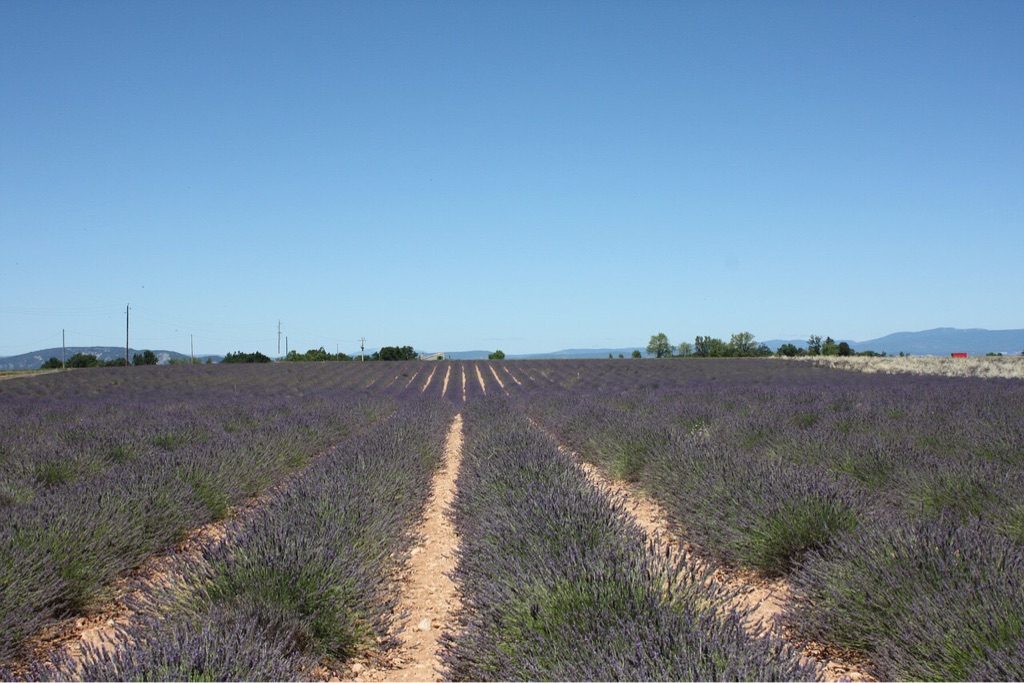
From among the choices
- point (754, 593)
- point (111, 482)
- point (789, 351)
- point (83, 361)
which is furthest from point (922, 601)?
point (83, 361)

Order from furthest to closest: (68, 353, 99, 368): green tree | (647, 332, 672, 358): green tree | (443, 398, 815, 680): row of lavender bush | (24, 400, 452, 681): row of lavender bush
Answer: (647, 332, 672, 358): green tree
(68, 353, 99, 368): green tree
(24, 400, 452, 681): row of lavender bush
(443, 398, 815, 680): row of lavender bush

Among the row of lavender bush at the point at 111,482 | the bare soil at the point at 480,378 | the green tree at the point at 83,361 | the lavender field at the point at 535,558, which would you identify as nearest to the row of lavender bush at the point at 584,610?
the lavender field at the point at 535,558

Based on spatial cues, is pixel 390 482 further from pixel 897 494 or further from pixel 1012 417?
pixel 1012 417

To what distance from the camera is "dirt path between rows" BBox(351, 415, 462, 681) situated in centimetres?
306

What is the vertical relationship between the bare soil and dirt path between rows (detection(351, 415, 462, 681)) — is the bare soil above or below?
above

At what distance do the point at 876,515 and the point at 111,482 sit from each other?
214 inches

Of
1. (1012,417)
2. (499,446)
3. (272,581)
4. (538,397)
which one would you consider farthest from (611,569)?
(538,397)

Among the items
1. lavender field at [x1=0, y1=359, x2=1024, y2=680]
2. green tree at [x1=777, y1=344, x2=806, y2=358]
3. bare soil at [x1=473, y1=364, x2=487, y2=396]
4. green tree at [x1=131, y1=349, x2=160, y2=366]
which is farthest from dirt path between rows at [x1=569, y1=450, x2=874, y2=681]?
green tree at [x1=131, y1=349, x2=160, y2=366]

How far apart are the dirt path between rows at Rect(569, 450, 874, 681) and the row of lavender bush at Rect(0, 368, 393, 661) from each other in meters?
3.11

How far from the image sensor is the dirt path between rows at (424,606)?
3063 millimetres

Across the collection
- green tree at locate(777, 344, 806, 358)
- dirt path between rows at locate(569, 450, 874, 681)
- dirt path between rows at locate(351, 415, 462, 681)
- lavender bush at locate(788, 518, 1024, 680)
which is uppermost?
green tree at locate(777, 344, 806, 358)

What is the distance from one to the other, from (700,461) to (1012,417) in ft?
15.7

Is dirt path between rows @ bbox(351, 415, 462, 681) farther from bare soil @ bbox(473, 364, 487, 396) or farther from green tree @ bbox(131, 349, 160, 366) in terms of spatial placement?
green tree @ bbox(131, 349, 160, 366)

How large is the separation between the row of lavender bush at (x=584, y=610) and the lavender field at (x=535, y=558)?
0.01 metres
